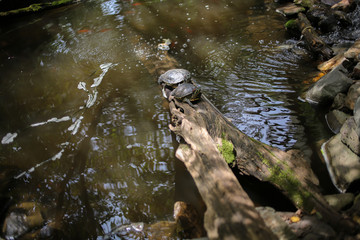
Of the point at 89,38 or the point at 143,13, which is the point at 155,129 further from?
the point at 143,13

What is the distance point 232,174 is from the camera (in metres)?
2.30

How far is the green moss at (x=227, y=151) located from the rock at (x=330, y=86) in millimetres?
2335

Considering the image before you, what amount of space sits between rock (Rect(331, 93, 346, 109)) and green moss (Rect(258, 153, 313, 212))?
1.86 m

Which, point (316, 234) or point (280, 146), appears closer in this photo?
point (316, 234)

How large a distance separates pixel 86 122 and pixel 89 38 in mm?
4410

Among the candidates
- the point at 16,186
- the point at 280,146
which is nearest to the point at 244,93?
the point at 280,146

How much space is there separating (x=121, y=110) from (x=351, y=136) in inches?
146

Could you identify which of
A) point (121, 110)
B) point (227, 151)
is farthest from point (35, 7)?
point (227, 151)

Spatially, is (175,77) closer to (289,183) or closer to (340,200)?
(289,183)

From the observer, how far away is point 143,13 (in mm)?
9273

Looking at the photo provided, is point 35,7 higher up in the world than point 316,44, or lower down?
higher up

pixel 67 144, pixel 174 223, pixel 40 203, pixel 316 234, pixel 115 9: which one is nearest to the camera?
pixel 316 234

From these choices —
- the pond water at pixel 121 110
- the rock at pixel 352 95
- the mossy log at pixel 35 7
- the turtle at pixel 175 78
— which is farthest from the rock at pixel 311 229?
the mossy log at pixel 35 7

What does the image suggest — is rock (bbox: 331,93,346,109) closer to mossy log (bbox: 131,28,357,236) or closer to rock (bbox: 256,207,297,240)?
mossy log (bbox: 131,28,357,236)
